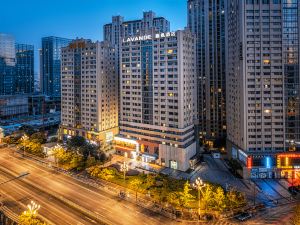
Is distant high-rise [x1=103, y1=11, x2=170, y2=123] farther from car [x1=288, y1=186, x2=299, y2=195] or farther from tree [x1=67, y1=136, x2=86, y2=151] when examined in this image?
car [x1=288, y1=186, x2=299, y2=195]

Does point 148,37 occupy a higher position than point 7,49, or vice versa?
point 7,49

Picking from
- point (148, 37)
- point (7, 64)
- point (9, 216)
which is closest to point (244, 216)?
point (9, 216)

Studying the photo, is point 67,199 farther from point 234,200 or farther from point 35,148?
point 35,148

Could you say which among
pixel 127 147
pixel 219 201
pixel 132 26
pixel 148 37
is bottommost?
pixel 219 201

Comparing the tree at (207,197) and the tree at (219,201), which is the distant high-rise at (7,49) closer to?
the tree at (207,197)

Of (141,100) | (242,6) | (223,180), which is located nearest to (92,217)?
(223,180)

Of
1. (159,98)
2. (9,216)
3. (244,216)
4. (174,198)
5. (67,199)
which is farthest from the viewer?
(159,98)

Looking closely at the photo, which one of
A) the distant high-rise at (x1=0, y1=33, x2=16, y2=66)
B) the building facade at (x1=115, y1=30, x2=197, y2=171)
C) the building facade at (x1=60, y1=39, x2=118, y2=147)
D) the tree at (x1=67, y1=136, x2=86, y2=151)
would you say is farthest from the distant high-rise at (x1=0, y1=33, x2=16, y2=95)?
the building facade at (x1=115, y1=30, x2=197, y2=171)

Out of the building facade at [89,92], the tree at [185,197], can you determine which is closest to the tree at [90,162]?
the building facade at [89,92]
